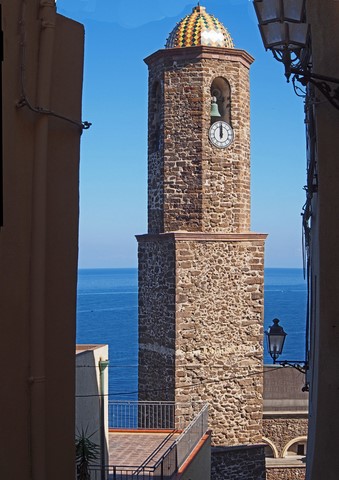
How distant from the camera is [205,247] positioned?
17.8 m

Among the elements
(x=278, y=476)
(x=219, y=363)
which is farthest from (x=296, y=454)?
(x=219, y=363)

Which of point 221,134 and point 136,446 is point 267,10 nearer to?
point 136,446

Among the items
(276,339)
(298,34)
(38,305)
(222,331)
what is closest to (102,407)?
(276,339)

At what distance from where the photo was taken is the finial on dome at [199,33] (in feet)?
58.8

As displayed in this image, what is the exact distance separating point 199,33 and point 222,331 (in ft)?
20.3

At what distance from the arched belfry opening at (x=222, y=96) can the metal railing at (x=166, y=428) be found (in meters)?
6.07

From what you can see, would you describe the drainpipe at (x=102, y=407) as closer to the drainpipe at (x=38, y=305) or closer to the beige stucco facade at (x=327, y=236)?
the drainpipe at (x=38, y=305)

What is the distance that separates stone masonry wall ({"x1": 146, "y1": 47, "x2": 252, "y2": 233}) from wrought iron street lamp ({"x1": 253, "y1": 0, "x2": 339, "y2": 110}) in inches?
471

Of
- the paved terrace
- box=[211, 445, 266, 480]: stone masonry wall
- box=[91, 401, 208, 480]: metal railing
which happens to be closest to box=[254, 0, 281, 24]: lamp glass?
box=[91, 401, 208, 480]: metal railing

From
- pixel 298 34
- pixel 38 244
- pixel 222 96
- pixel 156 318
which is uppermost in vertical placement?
pixel 222 96

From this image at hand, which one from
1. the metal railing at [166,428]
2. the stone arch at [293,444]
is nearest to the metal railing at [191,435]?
the metal railing at [166,428]

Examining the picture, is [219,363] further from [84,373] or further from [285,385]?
[285,385]

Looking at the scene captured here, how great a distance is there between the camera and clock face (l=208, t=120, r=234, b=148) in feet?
58.9

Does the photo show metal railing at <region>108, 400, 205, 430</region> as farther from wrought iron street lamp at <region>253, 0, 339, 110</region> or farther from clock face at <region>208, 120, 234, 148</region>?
wrought iron street lamp at <region>253, 0, 339, 110</region>
